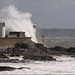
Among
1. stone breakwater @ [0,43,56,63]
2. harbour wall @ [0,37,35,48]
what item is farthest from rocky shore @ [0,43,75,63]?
harbour wall @ [0,37,35,48]

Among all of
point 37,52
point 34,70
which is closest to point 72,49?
point 37,52

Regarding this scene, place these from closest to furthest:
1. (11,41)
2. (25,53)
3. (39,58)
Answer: (39,58), (25,53), (11,41)

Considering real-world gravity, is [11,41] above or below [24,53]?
above

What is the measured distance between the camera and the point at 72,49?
3562 cm

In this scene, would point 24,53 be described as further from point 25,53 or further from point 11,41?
point 11,41

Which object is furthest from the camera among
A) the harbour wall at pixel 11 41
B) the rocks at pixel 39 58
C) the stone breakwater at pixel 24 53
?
the harbour wall at pixel 11 41

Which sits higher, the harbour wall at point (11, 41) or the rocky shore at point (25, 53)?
the harbour wall at point (11, 41)

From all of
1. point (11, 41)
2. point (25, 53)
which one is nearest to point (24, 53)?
point (25, 53)

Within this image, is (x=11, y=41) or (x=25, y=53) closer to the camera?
(x=25, y=53)

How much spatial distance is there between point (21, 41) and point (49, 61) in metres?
9.27

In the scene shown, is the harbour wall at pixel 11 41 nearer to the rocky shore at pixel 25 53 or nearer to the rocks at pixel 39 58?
the rocky shore at pixel 25 53

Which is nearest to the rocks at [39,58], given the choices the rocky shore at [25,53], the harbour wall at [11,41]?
the rocky shore at [25,53]

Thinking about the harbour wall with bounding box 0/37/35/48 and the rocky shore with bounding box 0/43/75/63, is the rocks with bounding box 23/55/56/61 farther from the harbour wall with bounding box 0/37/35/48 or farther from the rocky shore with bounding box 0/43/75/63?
the harbour wall with bounding box 0/37/35/48

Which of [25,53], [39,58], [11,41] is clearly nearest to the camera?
[39,58]
